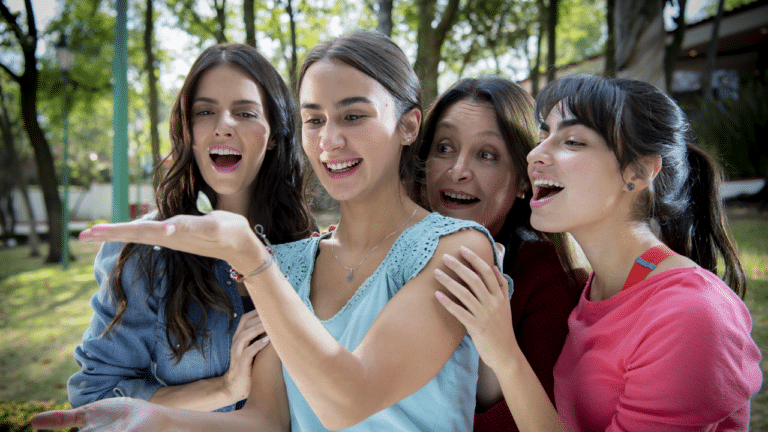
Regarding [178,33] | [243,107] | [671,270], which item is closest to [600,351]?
[671,270]

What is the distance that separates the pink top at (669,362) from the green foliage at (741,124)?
7.24 metres

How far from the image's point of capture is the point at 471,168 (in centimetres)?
255

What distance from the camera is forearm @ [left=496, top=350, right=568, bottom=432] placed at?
186 cm

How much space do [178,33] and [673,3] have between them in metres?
11.2

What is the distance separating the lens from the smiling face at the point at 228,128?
2553 millimetres

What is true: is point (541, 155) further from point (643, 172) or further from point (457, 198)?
point (457, 198)

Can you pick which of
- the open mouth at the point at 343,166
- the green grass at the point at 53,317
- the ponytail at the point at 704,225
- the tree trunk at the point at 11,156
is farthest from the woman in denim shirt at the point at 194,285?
the tree trunk at the point at 11,156

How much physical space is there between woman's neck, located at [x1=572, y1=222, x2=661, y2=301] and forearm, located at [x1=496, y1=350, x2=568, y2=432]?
1.79 feet

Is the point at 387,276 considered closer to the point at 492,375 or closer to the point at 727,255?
the point at 492,375

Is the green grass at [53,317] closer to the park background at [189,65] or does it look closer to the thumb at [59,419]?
the park background at [189,65]

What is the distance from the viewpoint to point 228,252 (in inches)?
52.5

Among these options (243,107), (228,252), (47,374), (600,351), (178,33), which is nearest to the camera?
(228,252)

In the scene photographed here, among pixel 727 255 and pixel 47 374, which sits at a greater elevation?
pixel 727 255

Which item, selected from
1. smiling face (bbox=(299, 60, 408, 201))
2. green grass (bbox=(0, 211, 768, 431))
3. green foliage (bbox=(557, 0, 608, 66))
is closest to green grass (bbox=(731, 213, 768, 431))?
green grass (bbox=(0, 211, 768, 431))
